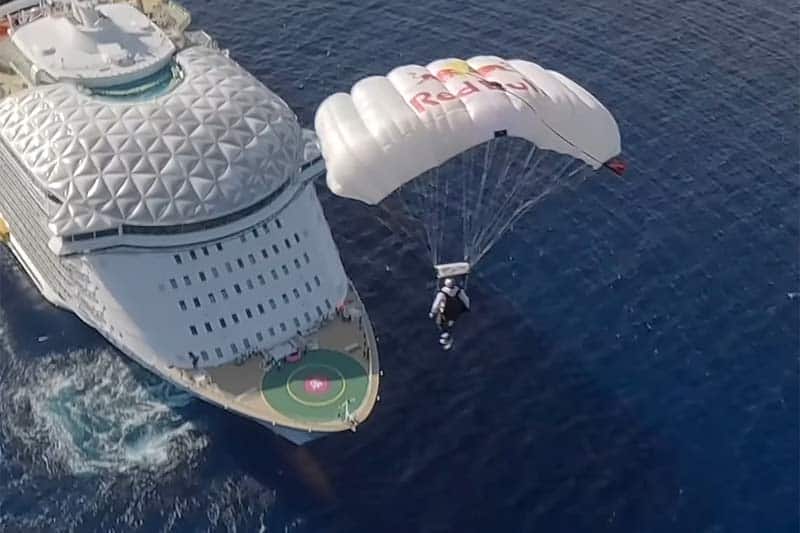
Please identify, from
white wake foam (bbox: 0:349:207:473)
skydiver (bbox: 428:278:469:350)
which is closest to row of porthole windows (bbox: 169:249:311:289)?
white wake foam (bbox: 0:349:207:473)

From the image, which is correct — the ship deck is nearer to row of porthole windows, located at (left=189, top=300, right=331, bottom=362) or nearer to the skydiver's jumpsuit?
row of porthole windows, located at (left=189, top=300, right=331, bottom=362)

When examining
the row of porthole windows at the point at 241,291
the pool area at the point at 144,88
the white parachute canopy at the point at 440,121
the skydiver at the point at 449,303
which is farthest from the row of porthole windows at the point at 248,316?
the pool area at the point at 144,88

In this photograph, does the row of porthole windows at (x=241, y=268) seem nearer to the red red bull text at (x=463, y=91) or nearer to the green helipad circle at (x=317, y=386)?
the green helipad circle at (x=317, y=386)

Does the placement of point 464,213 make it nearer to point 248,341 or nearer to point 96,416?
point 248,341

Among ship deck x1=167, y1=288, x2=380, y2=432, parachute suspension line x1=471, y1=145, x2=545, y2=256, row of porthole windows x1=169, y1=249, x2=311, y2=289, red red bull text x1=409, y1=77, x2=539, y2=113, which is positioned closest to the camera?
red red bull text x1=409, y1=77, x2=539, y2=113

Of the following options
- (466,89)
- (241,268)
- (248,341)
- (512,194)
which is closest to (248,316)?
(248,341)

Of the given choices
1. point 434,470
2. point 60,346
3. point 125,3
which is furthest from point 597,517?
point 125,3
